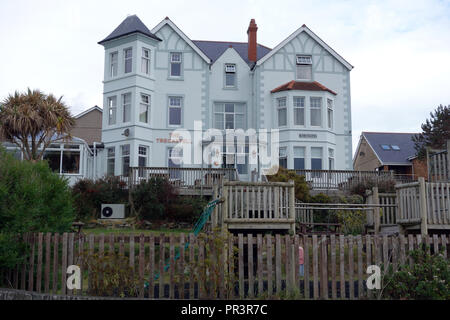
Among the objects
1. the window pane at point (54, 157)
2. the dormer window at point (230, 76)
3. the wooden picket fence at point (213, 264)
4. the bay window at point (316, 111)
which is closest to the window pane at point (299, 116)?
the bay window at point (316, 111)

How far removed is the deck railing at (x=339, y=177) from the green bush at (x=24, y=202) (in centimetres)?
1788

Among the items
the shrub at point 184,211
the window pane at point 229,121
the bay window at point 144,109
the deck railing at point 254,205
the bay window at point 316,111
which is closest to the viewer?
the deck railing at point 254,205

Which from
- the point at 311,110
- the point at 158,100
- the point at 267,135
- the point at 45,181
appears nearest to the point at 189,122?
the point at 158,100

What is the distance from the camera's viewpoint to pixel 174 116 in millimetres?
31812

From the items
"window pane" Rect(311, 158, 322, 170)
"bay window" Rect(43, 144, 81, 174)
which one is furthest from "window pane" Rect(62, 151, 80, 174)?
"window pane" Rect(311, 158, 322, 170)

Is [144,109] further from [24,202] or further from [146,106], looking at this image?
[24,202]

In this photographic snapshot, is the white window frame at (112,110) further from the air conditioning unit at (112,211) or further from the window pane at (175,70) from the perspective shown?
the air conditioning unit at (112,211)

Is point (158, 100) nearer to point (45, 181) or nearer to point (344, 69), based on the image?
point (344, 69)

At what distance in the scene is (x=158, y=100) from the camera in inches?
1243

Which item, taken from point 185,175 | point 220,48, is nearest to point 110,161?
point 185,175

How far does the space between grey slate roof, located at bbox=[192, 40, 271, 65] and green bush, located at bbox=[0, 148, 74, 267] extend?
2452cm

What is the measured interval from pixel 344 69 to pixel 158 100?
484 inches

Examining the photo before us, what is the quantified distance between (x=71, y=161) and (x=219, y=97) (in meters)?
10.00

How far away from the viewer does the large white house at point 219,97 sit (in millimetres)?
30797
